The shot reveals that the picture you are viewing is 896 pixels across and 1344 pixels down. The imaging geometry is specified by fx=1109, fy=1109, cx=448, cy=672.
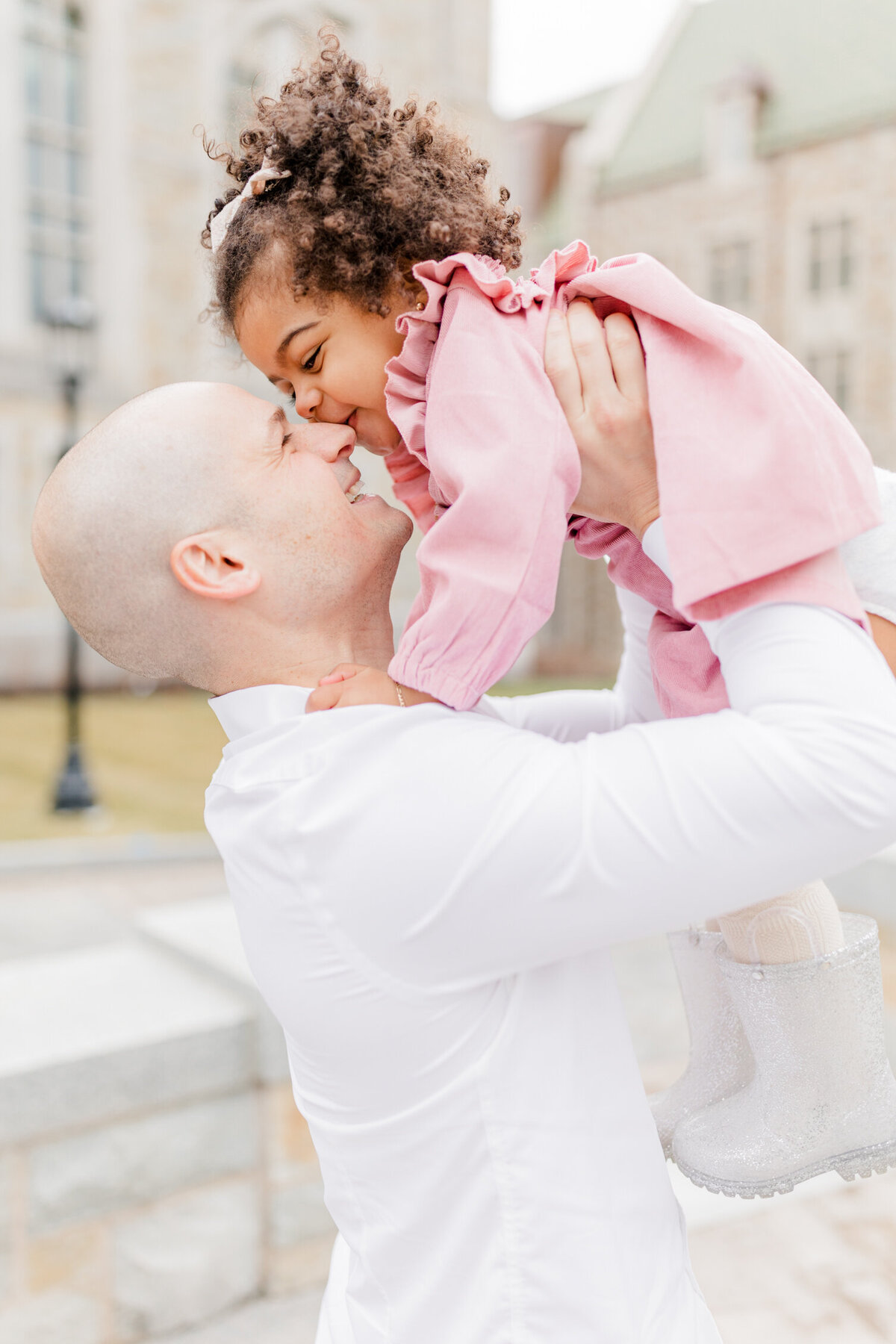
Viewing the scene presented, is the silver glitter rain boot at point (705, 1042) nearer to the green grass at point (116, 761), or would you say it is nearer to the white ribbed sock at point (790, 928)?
the white ribbed sock at point (790, 928)

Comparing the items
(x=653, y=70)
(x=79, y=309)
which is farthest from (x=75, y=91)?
(x=653, y=70)

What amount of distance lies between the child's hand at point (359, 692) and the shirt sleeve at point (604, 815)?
0.08 m

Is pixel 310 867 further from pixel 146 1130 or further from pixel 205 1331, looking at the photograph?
pixel 205 1331

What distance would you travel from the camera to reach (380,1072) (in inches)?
37.4

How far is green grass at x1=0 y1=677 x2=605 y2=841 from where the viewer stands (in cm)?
923

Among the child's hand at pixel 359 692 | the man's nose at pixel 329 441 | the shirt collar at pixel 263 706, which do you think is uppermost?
the man's nose at pixel 329 441

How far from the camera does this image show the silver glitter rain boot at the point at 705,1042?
3.59 feet

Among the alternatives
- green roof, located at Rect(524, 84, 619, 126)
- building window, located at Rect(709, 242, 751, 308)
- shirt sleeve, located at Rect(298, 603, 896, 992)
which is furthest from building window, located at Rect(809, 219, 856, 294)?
shirt sleeve, located at Rect(298, 603, 896, 992)

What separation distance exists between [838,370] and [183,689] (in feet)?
38.8

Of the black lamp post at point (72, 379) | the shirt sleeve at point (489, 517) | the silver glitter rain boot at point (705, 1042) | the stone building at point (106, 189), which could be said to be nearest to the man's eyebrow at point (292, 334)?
the shirt sleeve at point (489, 517)

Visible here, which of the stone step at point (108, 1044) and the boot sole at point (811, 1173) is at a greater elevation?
the boot sole at point (811, 1173)

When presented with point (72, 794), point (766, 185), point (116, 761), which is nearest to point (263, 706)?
point (72, 794)

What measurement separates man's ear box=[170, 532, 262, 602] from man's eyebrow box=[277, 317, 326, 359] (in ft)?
0.92

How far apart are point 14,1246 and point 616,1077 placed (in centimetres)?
142
